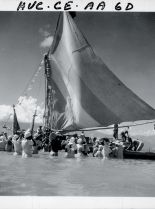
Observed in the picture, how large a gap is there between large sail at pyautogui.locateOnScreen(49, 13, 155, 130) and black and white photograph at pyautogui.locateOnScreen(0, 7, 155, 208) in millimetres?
16

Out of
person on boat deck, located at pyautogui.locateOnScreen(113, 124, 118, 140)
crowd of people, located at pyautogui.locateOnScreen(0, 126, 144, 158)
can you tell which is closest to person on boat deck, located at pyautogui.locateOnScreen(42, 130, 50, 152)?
crowd of people, located at pyautogui.locateOnScreen(0, 126, 144, 158)

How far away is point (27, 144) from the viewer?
20.0 ft

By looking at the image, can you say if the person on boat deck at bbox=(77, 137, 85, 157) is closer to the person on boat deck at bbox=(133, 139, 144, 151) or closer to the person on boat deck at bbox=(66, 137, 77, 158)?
the person on boat deck at bbox=(66, 137, 77, 158)

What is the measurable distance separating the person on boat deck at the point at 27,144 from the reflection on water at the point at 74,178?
27 centimetres

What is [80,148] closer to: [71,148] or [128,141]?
[71,148]

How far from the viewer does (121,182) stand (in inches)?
188

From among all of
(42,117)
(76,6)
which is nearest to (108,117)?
(42,117)

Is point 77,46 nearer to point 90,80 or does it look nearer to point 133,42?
point 90,80

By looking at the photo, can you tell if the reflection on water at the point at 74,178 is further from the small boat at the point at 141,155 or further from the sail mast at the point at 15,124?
the small boat at the point at 141,155

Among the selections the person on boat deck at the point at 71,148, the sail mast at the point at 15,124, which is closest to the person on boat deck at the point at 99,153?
the person on boat deck at the point at 71,148

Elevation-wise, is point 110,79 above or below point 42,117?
above

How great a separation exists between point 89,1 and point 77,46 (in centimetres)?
172

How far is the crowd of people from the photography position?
622 cm
